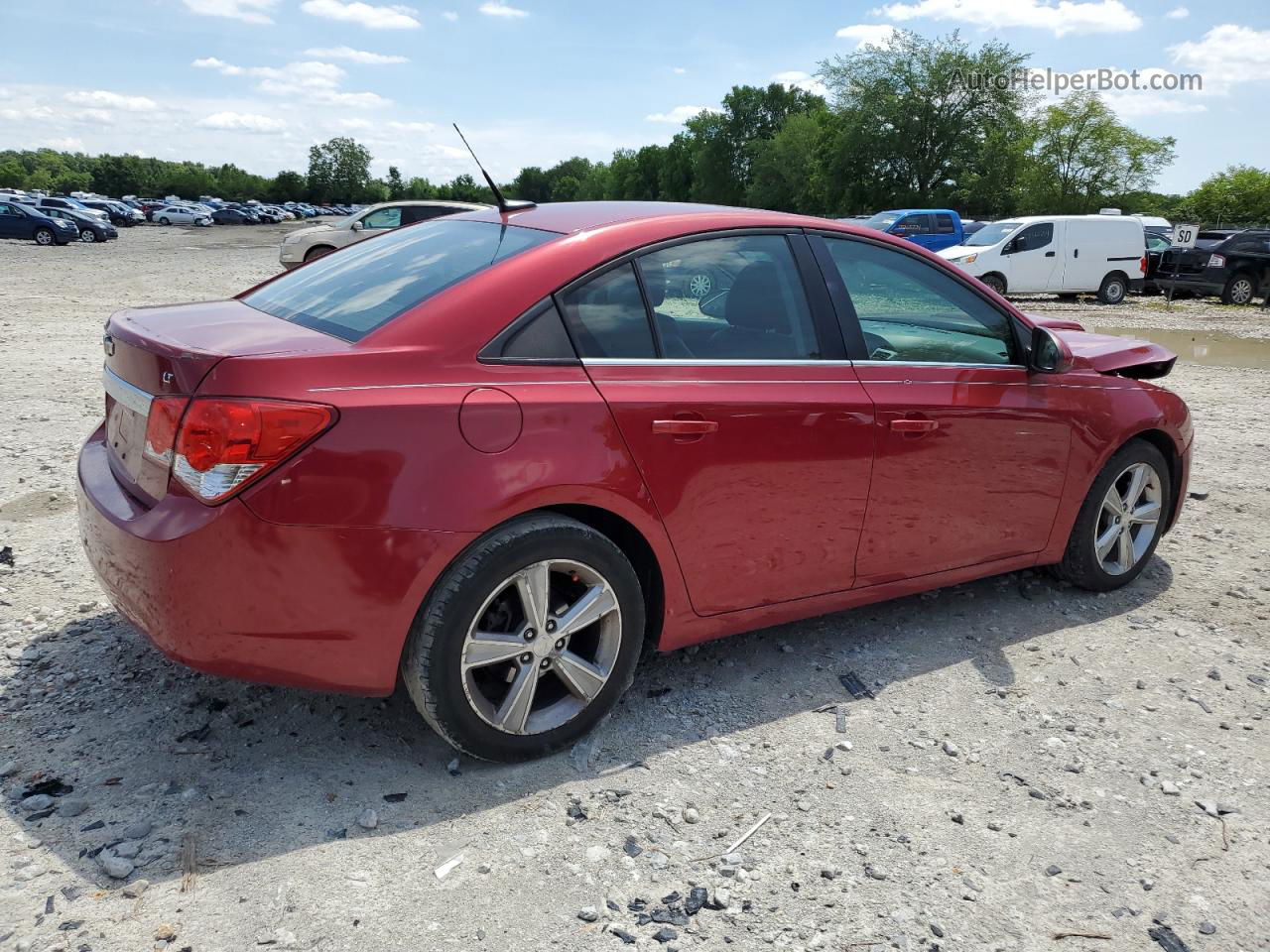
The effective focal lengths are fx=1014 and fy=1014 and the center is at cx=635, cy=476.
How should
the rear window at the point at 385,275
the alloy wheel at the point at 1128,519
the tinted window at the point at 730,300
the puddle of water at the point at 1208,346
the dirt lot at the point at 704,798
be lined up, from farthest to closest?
1. the puddle of water at the point at 1208,346
2. the alloy wheel at the point at 1128,519
3. the tinted window at the point at 730,300
4. the rear window at the point at 385,275
5. the dirt lot at the point at 704,798

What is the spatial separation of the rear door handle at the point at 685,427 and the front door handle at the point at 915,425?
0.81m

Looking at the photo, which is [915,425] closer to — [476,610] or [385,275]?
[476,610]

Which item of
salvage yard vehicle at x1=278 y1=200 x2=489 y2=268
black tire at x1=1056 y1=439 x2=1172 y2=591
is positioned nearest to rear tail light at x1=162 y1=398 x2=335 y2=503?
black tire at x1=1056 y1=439 x2=1172 y2=591

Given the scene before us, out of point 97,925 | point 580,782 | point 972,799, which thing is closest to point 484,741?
point 580,782

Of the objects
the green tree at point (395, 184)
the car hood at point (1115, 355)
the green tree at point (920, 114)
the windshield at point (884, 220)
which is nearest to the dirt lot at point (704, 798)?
the car hood at point (1115, 355)

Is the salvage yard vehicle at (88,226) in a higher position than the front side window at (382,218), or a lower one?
lower

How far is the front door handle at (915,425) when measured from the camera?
3.63 m

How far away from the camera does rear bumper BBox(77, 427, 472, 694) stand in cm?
259

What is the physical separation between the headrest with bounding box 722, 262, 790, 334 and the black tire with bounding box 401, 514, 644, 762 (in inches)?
37.9

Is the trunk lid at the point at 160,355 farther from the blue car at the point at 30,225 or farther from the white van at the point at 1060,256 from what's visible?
the blue car at the point at 30,225

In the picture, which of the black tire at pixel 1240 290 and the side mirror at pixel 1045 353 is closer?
the side mirror at pixel 1045 353

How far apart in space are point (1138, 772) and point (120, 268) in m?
26.9

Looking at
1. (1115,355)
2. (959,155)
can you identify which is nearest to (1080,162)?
(959,155)

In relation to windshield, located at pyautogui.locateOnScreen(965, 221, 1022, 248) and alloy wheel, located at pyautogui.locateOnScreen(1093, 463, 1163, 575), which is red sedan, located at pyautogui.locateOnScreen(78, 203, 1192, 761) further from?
windshield, located at pyautogui.locateOnScreen(965, 221, 1022, 248)
